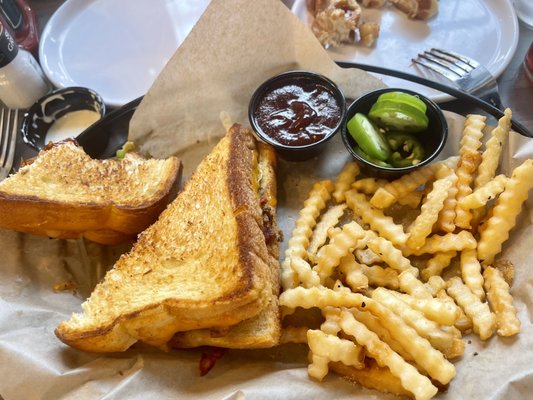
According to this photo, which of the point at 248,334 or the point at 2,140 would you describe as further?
the point at 2,140

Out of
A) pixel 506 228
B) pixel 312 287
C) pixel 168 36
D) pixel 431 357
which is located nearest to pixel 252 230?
pixel 312 287

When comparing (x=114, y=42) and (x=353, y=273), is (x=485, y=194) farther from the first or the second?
(x=114, y=42)

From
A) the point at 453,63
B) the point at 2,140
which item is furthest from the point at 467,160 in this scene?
the point at 2,140

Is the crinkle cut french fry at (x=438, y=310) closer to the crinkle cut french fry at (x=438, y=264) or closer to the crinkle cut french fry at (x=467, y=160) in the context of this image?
the crinkle cut french fry at (x=438, y=264)

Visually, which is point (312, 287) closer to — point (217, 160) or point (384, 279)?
point (384, 279)

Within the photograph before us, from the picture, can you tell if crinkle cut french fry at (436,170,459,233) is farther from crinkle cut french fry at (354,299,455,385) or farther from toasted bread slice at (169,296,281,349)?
toasted bread slice at (169,296,281,349)
